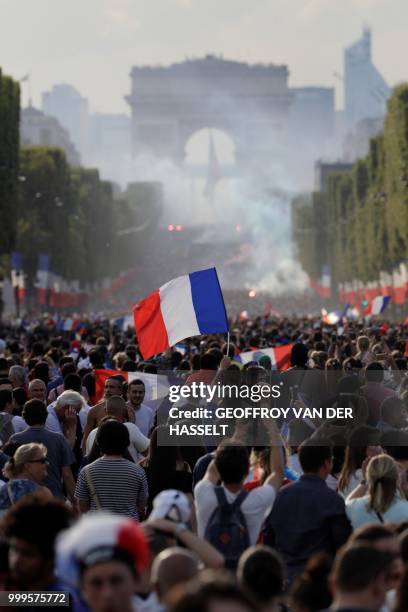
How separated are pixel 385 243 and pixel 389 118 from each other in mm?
8117

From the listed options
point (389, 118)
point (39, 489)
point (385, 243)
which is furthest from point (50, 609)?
point (385, 243)

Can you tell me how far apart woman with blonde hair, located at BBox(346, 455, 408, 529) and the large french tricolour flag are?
20.7ft

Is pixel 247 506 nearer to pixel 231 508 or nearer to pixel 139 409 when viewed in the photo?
pixel 231 508

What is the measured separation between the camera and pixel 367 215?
82.4 m

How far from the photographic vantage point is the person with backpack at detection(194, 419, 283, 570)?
357 inches

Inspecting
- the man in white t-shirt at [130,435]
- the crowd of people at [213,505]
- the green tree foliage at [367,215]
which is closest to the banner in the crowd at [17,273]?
the green tree foliage at [367,215]

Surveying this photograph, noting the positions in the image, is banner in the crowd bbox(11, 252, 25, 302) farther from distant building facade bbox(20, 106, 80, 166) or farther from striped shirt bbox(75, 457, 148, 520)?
distant building facade bbox(20, 106, 80, 166)

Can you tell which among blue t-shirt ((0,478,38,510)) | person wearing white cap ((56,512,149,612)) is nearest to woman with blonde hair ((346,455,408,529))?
blue t-shirt ((0,478,38,510))

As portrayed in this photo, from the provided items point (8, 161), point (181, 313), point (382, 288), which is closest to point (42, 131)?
point (382, 288)

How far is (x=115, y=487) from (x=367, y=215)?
71.8 meters

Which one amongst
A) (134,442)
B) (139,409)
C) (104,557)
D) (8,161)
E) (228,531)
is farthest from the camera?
(8,161)

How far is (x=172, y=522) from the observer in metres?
7.54

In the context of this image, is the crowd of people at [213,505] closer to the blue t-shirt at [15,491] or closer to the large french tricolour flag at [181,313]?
the blue t-shirt at [15,491]

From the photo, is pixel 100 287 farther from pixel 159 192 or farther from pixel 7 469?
pixel 7 469
